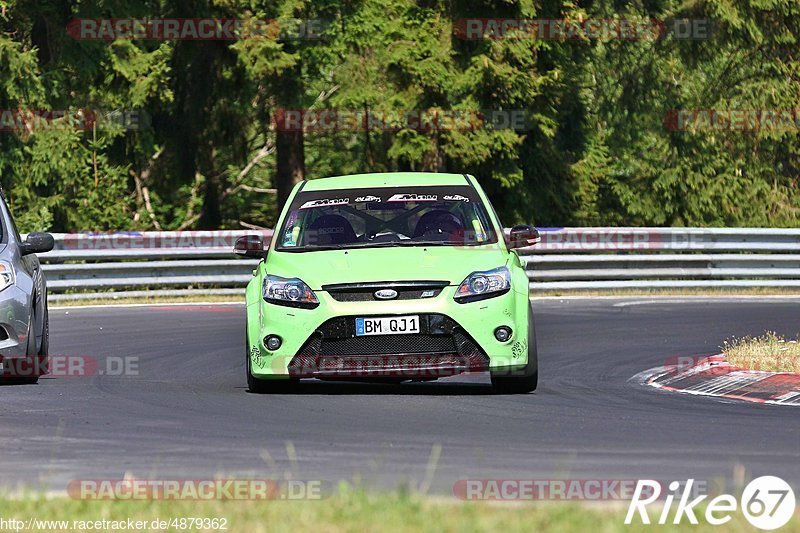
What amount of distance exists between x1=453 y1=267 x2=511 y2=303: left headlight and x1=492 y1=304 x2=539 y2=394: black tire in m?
0.29

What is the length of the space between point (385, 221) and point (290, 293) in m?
1.31

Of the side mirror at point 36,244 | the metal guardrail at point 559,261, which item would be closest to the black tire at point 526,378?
the side mirror at point 36,244

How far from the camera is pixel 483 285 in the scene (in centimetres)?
1137

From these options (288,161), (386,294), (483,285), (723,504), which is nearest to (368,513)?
Result: (723,504)

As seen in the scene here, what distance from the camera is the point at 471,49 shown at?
31.4 metres

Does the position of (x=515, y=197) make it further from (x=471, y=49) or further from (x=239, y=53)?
(x=239, y=53)

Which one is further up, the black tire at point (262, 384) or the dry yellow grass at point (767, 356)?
the black tire at point (262, 384)

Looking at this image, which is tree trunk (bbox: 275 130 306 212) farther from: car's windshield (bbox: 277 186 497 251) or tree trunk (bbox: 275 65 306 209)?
car's windshield (bbox: 277 186 497 251)

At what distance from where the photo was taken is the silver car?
12.5 m

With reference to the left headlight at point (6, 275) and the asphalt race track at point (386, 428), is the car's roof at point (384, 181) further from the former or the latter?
the left headlight at point (6, 275)

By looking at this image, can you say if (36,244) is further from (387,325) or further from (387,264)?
(387,325)

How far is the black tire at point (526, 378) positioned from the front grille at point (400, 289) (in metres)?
0.75

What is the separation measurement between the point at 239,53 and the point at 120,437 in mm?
22313

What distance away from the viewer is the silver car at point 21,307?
1249 centimetres
